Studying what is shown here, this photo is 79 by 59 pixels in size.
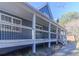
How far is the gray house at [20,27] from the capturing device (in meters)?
5.49

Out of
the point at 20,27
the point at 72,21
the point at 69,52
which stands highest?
the point at 72,21

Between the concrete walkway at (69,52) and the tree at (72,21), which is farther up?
the tree at (72,21)

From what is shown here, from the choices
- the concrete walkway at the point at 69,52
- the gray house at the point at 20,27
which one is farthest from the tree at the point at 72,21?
the gray house at the point at 20,27

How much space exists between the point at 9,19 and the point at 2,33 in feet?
2.73

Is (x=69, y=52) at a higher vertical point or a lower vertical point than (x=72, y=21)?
lower

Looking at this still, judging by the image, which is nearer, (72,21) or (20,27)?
(72,21)

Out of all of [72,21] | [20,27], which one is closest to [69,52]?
[72,21]

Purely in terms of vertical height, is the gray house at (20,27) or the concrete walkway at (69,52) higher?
the gray house at (20,27)

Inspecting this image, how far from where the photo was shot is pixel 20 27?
21.7 feet

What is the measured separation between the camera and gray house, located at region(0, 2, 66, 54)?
18.0 ft

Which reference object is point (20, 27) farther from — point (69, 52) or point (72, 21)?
point (69, 52)

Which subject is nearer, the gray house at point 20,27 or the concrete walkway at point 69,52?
the gray house at point 20,27

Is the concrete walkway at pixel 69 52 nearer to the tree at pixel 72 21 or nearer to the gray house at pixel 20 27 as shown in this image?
the tree at pixel 72 21

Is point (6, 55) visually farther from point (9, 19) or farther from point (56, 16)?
point (56, 16)
